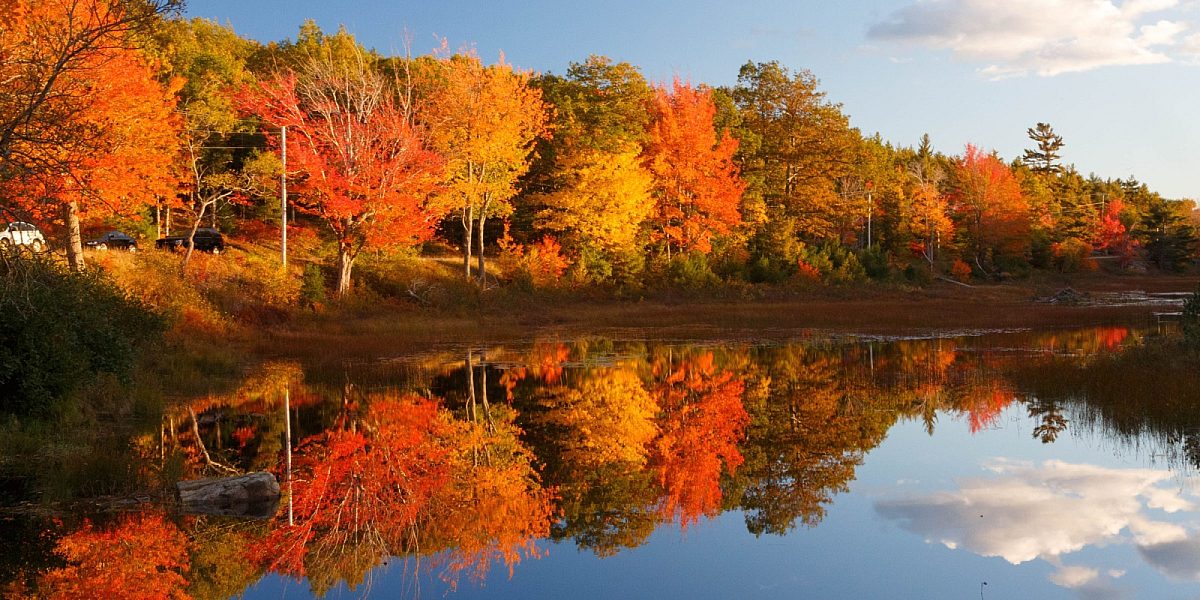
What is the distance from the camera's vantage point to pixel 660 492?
1275 centimetres

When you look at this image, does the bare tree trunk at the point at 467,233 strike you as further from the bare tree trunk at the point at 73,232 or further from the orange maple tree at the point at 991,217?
the orange maple tree at the point at 991,217

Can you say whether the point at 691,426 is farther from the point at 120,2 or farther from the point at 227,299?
the point at 227,299

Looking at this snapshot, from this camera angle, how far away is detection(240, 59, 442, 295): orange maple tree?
3822 cm

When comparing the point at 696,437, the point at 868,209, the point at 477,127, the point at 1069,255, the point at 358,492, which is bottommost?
the point at 696,437

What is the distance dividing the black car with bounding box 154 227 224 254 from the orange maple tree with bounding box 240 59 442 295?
281 inches

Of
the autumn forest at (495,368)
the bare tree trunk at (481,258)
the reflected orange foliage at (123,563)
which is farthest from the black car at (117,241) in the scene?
the reflected orange foliage at (123,563)

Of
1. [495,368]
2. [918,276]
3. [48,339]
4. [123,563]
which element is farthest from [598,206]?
[123,563]

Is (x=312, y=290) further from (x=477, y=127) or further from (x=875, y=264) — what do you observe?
(x=875, y=264)

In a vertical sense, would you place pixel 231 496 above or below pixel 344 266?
below

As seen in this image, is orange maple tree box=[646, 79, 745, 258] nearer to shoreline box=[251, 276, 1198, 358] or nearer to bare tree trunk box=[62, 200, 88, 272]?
shoreline box=[251, 276, 1198, 358]

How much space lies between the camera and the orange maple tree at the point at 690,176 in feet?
182

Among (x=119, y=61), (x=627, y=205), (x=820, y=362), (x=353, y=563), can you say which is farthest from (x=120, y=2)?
(x=627, y=205)

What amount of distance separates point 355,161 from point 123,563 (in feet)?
104

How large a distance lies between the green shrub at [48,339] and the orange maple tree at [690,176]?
39.6 meters
